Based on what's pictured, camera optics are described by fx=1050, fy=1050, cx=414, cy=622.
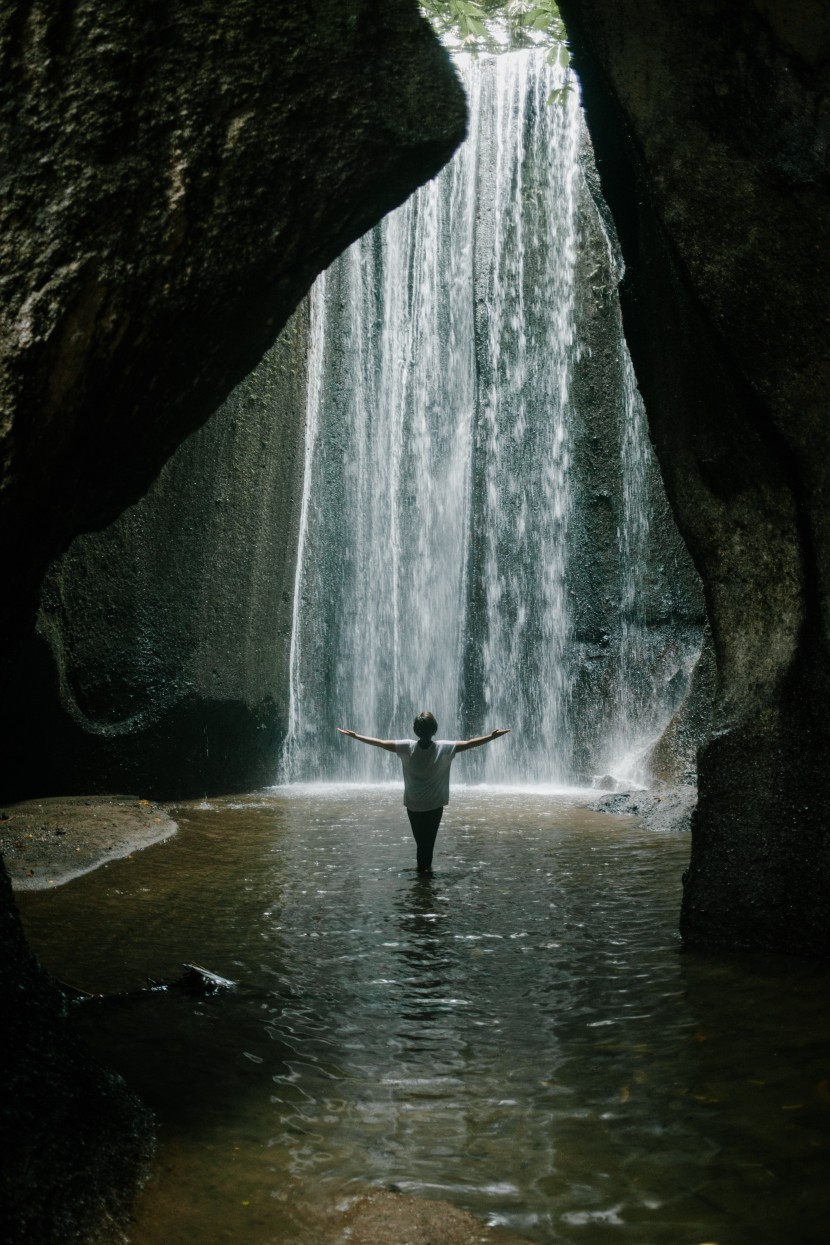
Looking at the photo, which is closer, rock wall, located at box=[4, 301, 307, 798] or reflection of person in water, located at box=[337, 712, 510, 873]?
reflection of person in water, located at box=[337, 712, 510, 873]

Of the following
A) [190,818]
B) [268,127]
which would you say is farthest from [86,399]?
[190,818]

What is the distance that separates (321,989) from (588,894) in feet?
8.57

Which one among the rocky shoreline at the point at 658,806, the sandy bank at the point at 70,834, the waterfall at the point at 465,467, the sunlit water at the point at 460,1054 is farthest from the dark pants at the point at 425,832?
the waterfall at the point at 465,467

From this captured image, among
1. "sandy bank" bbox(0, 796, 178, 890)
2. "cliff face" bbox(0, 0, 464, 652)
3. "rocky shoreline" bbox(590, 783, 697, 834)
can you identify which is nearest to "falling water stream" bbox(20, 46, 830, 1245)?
"sandy bank" bbox(0, 796, 178, 890)

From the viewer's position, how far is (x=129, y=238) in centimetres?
338

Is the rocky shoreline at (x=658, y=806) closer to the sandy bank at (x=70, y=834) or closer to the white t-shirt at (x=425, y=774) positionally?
the white t-shirt at (x=425, y=774)

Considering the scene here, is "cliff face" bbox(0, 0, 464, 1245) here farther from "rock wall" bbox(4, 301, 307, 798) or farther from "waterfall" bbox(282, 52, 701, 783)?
"waterfall" bbox(282, 52, 701, 783)

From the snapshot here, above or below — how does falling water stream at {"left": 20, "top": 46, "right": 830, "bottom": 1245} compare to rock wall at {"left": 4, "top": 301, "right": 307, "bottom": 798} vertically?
below

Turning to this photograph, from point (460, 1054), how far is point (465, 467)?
15.8m

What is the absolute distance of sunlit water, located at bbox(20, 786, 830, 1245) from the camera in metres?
2.96

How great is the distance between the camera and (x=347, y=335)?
19328mm

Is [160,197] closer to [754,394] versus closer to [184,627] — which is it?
[754,394]

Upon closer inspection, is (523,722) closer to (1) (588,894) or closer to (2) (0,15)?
(1) (588,894)

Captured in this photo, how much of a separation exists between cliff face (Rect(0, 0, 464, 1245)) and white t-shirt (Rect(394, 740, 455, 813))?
13.0 feet
